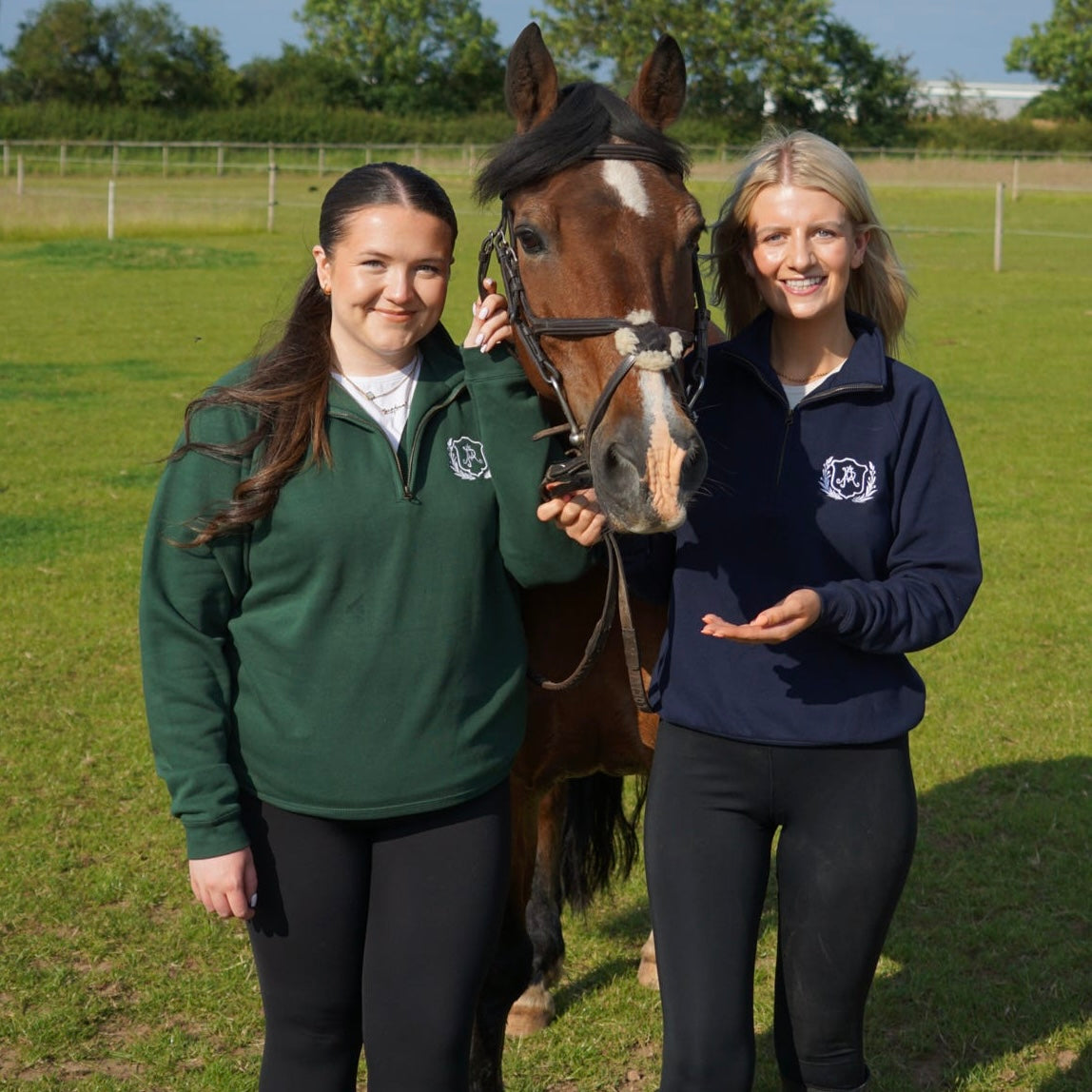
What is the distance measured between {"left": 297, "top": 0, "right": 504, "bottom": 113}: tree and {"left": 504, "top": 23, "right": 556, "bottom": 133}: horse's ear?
65.5 meters

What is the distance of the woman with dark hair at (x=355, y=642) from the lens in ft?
6.98

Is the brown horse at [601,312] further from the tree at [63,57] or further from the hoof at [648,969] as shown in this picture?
the tree at [63,57]

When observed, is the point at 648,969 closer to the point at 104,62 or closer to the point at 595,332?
the point at 595,332

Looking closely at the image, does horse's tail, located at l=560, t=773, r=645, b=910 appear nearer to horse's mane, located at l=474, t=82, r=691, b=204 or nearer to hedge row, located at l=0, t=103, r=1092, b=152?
horse's mane, located at l=474, t=82, r=691, b=204

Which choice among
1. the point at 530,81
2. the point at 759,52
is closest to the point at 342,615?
the point at 530,81

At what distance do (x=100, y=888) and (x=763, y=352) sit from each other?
2710mm

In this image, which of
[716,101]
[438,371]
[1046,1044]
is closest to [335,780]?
[438,371]

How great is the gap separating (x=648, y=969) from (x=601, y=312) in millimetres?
2194

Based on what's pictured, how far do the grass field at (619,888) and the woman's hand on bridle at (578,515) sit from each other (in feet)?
3.16

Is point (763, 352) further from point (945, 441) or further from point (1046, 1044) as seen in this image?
point (1046, 1044)

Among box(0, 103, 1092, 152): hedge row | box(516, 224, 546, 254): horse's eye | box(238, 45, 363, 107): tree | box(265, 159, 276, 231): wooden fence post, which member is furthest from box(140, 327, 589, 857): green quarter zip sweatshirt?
box(238, 45, 363, 107): tree

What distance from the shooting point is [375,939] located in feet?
7.23

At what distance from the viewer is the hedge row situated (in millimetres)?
47469

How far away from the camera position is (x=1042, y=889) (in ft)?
13.5
